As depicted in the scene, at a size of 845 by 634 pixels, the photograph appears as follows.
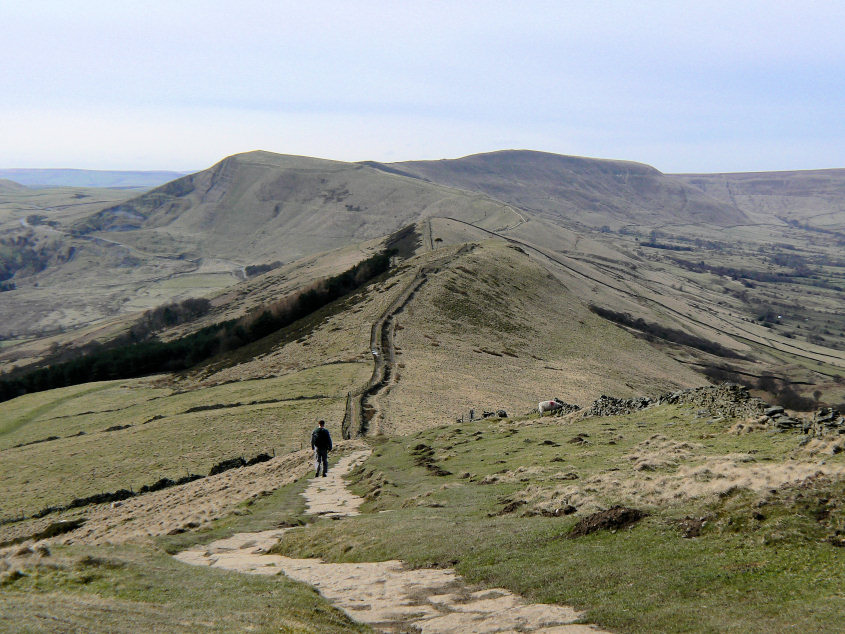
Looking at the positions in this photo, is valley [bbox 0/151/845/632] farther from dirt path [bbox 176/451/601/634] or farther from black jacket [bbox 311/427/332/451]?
black jacket [bbox 311/427/332/451]

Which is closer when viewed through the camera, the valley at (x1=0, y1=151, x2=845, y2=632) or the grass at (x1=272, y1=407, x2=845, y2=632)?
the grass at (x1=272, y1=407, x2=845, y2=632)

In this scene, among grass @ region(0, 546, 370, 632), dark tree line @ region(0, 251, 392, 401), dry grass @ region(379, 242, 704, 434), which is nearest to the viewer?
grass @ region(0, 546, 370, 632)

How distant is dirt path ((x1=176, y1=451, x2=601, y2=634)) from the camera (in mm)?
13477

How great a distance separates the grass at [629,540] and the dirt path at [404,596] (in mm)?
546

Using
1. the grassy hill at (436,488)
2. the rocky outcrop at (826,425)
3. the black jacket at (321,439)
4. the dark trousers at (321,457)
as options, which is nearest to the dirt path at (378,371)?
the grassy hill at (436,488)

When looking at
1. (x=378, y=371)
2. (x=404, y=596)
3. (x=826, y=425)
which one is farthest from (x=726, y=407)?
(x=378, y=371)

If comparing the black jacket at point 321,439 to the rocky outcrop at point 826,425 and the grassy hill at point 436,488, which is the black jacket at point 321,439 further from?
the rocky outcrop at point 826,425

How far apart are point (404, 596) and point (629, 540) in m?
6.17

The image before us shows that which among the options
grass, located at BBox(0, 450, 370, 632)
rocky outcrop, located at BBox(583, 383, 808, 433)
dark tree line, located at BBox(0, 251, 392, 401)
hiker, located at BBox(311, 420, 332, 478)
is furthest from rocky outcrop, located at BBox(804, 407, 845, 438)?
dark tree line, located at BBox(0, 251, 392, 401)

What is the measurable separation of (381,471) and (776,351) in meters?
156

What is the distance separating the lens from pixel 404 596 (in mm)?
15883

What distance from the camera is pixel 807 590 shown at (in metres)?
12.2

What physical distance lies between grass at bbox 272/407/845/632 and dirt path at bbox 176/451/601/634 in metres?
0.55

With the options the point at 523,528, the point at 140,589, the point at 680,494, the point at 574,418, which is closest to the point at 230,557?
the point at 140,589
